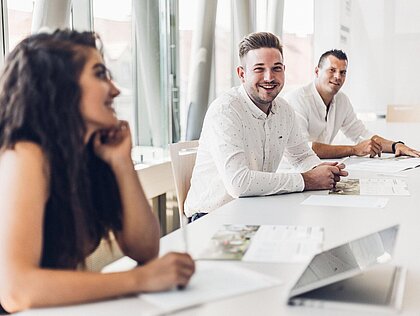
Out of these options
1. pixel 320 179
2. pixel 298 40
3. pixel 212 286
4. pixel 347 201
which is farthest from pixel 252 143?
pixel 298 40

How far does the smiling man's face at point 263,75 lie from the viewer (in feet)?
9.24

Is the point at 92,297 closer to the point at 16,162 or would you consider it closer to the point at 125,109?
the point at 16,162

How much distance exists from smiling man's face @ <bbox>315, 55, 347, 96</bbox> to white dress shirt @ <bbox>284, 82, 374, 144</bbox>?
0.06 metres

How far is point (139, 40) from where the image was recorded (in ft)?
12.0

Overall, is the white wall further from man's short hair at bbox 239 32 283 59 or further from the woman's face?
the woman's face

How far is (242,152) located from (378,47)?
3.17 m

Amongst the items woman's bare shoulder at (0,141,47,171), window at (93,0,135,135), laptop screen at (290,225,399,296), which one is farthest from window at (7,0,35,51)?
laptop screen at (290,225,399,296)

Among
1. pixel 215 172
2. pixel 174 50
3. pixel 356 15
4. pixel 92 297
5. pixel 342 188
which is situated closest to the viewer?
pixel 92 297

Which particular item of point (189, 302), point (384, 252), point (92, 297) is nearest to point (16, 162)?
point (92, 297)

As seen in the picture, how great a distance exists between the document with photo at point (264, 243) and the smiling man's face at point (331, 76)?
233 cm

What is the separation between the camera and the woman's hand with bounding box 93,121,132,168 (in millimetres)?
1439

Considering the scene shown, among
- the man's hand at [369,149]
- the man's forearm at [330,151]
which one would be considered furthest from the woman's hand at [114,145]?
the man's hand at [369,149]

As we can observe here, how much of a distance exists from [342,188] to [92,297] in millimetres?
1629

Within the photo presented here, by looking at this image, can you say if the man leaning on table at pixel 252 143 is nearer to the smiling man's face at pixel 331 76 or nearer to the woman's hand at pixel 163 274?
the smiling man's face at pixel 331 76
